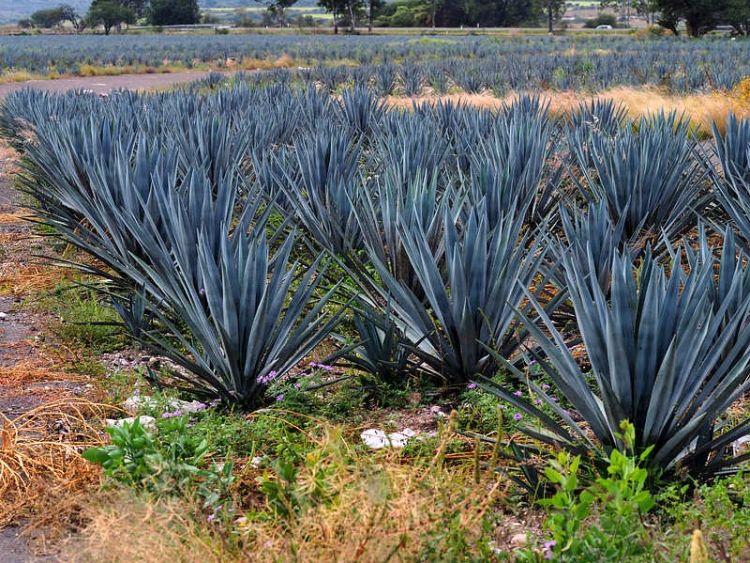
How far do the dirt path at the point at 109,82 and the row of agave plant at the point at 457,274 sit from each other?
17.2 meters

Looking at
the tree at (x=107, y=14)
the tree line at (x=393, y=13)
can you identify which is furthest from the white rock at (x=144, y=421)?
the tree at (x=107, y=14)

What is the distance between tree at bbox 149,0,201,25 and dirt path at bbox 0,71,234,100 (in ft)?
208

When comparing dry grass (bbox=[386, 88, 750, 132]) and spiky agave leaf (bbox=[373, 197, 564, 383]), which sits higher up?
dry grass (bbox=[386, 88, 750, 132])

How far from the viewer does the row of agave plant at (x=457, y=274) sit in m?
→ 2.40

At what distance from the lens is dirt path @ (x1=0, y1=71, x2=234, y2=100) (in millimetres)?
22955

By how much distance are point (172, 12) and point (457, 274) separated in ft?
305

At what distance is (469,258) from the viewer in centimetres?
331

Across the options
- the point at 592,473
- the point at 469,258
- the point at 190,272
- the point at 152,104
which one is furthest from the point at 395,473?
the point at 152,104

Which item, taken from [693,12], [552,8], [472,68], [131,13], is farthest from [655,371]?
[131,13]

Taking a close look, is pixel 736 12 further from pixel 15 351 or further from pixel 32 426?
pixel 32 426

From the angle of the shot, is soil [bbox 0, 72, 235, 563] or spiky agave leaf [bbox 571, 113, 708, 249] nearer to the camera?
soil [bbox 0, 72, 235, 563]

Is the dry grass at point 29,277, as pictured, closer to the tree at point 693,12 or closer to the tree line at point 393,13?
the tree at point 693,12

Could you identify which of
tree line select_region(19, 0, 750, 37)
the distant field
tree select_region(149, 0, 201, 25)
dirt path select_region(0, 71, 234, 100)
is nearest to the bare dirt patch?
the distant field

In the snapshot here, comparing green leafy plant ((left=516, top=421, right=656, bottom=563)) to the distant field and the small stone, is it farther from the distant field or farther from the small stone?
the distant field
